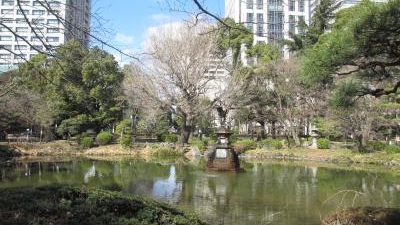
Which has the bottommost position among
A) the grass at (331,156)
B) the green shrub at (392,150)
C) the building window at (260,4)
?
the grass at (331,156)

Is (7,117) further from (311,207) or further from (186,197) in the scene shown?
(311,207)

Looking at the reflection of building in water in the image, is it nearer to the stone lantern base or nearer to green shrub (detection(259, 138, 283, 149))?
the stone lantern base

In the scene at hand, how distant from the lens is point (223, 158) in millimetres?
19578

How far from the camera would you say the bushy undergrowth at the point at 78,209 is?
506 centimetres

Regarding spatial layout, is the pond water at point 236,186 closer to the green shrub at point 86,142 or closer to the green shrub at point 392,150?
the green shrub at point 392,150

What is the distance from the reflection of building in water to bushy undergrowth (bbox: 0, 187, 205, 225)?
5.56 m

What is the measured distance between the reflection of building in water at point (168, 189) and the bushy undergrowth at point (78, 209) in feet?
18.2

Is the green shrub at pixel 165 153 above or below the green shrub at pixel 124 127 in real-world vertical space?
below

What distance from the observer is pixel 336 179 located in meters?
17.5

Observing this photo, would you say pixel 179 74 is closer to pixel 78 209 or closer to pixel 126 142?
pixel 126 142

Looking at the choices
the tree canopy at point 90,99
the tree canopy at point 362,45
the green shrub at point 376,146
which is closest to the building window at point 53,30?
the tree canopy at point 362,45

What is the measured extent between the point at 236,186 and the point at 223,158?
16.2 ft

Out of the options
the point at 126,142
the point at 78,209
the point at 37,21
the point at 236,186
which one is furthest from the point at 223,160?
the point at 37,21

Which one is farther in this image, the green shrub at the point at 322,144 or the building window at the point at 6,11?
the green shrub at the point at 322,144
